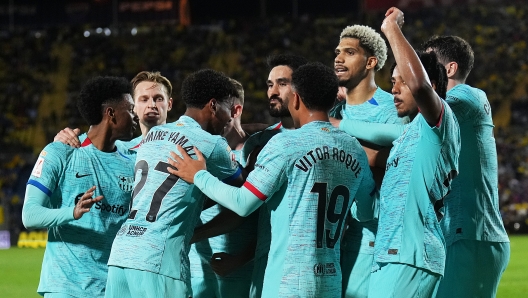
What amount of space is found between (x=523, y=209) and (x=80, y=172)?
21.1m

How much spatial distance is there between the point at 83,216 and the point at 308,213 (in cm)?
163

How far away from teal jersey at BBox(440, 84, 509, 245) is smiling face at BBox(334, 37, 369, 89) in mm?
836

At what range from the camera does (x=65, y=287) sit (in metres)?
4.62

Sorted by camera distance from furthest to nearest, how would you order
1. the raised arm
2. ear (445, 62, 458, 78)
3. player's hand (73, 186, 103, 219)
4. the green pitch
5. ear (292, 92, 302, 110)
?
1. the green pitch
2. ear (445, 62, 458, 78)
3. player's hand (73, 186, 103, 219)
4. ear (292, 92, 302, 110)
5. the raised arm

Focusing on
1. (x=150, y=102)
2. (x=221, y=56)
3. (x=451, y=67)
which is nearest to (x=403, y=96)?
(x=451, y=67)

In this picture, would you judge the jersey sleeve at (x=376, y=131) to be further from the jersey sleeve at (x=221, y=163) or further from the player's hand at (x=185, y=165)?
the player's hand at (x=185, y=165)

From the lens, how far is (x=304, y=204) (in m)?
4.04

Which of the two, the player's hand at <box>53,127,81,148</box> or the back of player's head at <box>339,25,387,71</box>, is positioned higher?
the back of player's head at <box>339,25,387,71</box>

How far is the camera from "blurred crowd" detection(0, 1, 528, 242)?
85.0 ft

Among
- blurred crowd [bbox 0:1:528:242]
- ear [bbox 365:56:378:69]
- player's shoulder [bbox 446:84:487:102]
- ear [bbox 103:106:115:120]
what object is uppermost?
blurred crowd [bbox 0:1:528:242]

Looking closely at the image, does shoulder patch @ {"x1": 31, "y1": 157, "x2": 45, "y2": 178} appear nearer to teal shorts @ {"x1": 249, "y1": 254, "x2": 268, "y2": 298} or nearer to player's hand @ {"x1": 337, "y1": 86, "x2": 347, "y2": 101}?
teal shorts @ {"x1": 249, "y1": 254, "x2": 268, "y2": 298}

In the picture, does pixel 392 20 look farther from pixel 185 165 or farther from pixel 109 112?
pixel 109 112

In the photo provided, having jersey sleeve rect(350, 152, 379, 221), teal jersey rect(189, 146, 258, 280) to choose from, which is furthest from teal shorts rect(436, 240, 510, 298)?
teal jersey rect(189, 146, 258, 280)

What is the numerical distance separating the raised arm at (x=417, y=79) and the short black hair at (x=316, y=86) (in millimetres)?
425
